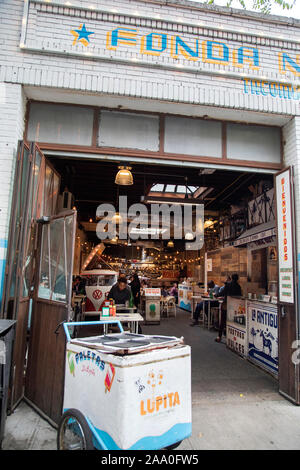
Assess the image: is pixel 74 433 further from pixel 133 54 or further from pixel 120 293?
pixel 133 54

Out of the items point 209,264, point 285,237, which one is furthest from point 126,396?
point 209,264

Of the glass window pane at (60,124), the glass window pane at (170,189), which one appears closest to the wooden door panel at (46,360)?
the glass window pane at (60,124)

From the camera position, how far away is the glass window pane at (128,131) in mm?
4957

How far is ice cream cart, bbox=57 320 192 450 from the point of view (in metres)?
2.33

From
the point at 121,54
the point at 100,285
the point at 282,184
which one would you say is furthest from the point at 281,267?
the point at 100,285

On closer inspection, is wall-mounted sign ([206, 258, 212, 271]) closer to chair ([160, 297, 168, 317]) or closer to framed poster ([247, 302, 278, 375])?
chair ([160, 297, 168, 317])

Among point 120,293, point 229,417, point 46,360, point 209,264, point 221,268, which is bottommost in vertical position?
point 229,417

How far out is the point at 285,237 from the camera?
16.2 ft

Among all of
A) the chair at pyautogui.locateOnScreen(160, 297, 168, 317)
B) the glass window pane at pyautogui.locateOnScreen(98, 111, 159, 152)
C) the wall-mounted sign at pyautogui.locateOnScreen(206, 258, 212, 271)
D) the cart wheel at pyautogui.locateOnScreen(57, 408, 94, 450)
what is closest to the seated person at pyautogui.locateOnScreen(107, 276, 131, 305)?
the glass window pane at pyautogui.locateOnScreen(98, 111, 159, 152)

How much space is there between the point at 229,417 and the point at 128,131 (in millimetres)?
4546

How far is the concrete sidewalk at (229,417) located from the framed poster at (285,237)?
1591 millimetres

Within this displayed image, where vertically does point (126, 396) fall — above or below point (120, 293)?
below

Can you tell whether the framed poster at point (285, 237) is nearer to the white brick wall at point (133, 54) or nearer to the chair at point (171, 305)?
the white brick wall at point (133, 54)
